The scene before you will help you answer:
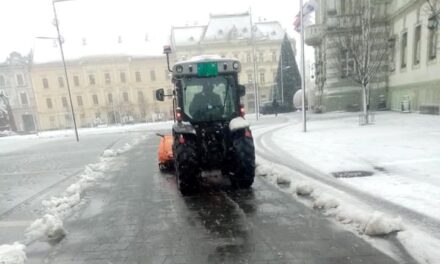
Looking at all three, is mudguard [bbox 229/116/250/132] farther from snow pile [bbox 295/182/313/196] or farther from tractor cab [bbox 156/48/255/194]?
snow pile [bbox 295/182/313/196]

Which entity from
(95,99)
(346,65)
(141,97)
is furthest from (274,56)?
(346,65)

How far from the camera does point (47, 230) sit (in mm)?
5457

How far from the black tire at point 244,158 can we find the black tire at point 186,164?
0.85 metres

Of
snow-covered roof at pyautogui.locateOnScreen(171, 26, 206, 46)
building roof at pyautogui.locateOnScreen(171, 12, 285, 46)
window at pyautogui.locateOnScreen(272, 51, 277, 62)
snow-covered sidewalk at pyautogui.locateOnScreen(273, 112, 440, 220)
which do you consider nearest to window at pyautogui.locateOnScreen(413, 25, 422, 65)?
snow-covered sidewalk at pyautogui.locateOnScreen(273, 112, 440, 220)

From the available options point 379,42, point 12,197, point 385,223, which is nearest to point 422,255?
point 385,223

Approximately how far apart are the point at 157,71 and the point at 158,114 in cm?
792

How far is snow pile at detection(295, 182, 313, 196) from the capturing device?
6.67m

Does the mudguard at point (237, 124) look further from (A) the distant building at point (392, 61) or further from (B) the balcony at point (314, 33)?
(B) the balcony at point (314, 33)

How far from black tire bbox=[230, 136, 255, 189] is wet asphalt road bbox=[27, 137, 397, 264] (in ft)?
1.21

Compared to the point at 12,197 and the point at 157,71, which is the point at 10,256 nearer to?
the point at 12,197

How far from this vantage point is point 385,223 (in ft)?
15.1

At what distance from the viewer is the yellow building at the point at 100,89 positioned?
55.3m

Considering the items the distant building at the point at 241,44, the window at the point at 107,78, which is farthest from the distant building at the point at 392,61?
the window at the point at 107,78

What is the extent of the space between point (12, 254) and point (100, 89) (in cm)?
5501
